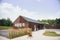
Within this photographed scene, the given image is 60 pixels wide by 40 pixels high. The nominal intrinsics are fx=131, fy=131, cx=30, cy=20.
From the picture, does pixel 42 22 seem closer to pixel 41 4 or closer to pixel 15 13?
pixel 41 4

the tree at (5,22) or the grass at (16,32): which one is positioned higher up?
the tree at (5,22)

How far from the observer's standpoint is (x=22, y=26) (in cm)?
126

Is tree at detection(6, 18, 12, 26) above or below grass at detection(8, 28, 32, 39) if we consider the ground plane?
above

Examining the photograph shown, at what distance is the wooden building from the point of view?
1.24m

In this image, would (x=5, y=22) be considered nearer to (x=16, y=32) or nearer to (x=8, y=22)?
(x=8, y=22)

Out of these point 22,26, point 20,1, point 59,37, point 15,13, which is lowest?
point 59,37

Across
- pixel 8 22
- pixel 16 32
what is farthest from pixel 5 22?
pixel 16 32

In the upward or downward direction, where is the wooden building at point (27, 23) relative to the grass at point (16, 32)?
upward

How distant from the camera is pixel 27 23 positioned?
4.12 feet

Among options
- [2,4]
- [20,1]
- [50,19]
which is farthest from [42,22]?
[2,4]

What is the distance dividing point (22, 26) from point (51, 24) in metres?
0.29

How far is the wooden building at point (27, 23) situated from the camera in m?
1.24

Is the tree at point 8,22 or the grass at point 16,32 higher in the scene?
the tree at point 8,22

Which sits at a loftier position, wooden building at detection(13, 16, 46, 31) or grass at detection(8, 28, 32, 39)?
wooden building at detection(13, 16, 46, 31)
